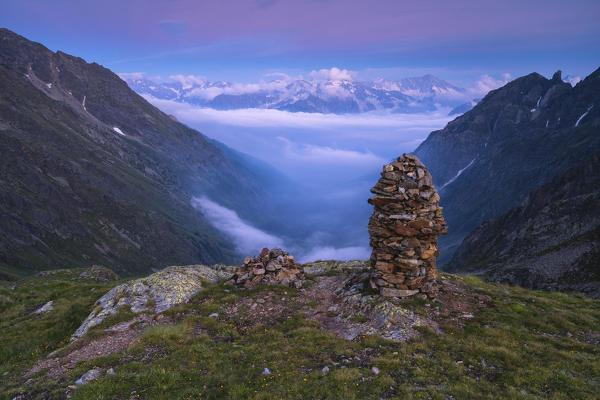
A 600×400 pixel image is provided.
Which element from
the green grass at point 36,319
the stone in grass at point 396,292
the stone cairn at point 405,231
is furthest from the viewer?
the stone cairn at point 405,231

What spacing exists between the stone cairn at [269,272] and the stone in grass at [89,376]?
13.9 meters

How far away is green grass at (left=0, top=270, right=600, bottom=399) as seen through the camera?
14.4 m

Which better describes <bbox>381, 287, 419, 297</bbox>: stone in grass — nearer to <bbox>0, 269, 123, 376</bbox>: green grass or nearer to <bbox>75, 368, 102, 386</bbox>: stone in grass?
<bbox>75, 368, 102, 386</bbox>: stone in grass

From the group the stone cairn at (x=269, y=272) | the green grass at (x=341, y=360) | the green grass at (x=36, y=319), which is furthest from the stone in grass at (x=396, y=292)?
the green grass at (x=36, y=319)

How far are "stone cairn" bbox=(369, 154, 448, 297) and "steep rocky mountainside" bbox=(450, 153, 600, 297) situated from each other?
42660 millimetres

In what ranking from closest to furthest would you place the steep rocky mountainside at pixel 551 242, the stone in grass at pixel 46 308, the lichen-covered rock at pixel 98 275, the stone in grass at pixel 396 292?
1. the stone in grass at pixel 396 292
2. the stone in grass at pixel 46 308
3. the lichen-covered rock at pixel 98 275
4. the steep rocky mountainside at pixel 551 242

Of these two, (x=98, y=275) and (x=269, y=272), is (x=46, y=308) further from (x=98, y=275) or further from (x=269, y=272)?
(x=98, y=275)

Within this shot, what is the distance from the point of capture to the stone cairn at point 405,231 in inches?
985

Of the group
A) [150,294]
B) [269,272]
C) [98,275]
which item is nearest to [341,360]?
[269,272]

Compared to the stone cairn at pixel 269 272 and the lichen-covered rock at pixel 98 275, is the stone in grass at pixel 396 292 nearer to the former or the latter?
the stone cairn at pixel 269 272

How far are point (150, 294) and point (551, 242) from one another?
107111mm

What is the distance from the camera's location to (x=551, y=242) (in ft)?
301

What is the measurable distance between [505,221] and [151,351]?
6653 inches

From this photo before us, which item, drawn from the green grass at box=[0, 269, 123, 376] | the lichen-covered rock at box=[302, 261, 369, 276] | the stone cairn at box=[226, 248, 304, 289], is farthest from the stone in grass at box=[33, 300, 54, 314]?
the lichen-covered rock at box=[302, 261, 369, 276]
